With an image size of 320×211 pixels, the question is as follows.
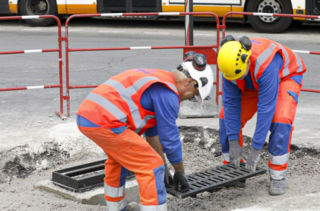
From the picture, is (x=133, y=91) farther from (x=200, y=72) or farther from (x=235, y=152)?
(x=235, y=152)

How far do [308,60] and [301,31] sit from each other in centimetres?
344

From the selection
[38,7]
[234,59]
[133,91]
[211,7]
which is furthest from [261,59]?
[38,7]

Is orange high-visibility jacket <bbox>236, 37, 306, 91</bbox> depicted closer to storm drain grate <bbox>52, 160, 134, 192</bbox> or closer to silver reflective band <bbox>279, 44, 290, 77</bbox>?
silver reflective band <bbox>279, 44, 290, 77</bbox>

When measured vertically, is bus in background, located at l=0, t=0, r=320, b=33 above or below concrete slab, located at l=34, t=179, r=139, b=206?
above

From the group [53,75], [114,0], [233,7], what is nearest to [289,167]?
[53,75]

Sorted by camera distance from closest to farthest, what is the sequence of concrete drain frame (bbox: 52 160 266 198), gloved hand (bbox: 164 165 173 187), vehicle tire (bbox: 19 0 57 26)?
1. gloved hand (bbox: 164 165 173 187)
2. concrete drain frame (bbox: 52 160 266 198)
3. vehicle tire (bbox: 19 0 57 26)

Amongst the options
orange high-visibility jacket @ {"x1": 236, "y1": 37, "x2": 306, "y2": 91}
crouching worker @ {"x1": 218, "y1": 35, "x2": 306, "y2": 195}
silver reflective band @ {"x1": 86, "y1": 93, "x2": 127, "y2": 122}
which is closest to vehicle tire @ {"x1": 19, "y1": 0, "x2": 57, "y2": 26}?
crouching worker @ {"x1": 218, "y1": 35, "x2": 306, "y2": 195}

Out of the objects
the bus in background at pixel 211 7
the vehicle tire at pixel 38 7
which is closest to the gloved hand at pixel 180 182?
the bus in background at pixel 211 7

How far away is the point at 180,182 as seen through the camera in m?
5.39

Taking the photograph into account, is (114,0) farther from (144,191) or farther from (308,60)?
(144,191)

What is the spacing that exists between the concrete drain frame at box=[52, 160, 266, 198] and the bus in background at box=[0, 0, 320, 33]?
836 cm

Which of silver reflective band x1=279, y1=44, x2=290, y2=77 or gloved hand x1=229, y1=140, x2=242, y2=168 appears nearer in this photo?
silver reflective band x1=279, y1=44, x2=290, y2=77

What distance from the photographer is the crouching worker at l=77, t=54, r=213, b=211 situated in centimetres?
480

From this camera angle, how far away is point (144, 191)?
4.88 meters
